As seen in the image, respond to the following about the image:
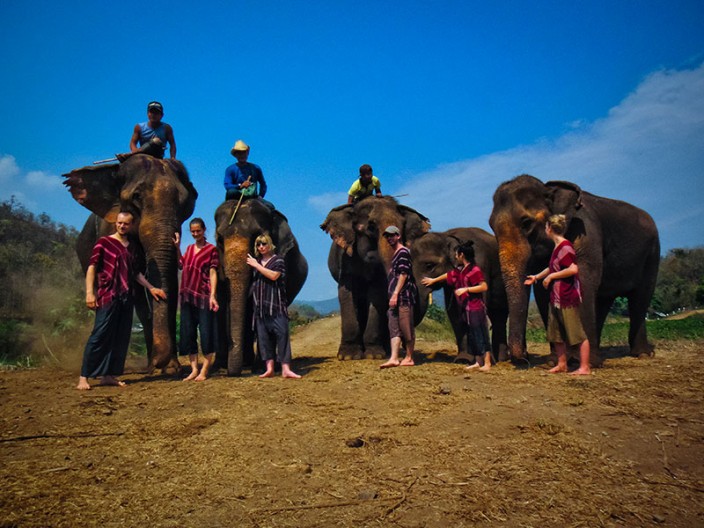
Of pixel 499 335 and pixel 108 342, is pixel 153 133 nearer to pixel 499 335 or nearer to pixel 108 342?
pixel 108 342

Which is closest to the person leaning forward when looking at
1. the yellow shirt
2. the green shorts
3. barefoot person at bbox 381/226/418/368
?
the yellow shirt

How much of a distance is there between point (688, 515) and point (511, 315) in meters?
5.11

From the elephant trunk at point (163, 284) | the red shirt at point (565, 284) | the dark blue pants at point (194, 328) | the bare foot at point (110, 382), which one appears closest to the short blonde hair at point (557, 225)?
the red shirt at point (565, 284)

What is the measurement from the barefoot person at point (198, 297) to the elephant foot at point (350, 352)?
11.3 feet

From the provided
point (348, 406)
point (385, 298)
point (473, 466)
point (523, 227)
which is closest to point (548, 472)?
point (473, 466)

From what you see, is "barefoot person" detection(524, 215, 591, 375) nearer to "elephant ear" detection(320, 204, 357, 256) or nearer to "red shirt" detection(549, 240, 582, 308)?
"red shirt" detection(549, 240, 582, 308)

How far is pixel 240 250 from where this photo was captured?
27.6 feet

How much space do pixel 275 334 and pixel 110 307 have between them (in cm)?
240

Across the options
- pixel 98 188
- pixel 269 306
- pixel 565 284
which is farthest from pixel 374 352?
pixel 98 188

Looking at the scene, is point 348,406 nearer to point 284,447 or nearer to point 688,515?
point 284,447

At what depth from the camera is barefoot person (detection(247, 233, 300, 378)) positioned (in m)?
7.93

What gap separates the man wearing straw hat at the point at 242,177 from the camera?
9273 mm

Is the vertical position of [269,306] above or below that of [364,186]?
below

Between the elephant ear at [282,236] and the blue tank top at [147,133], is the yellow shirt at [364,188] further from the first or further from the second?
the blue tank top at [147,133]
